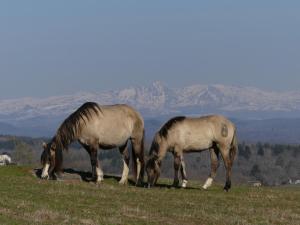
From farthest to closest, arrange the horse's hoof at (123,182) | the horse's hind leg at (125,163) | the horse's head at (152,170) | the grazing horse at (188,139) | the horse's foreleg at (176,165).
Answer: the horse's hind leg at (125,163) → the horse's hoof at (123,182) → the grazing horse at (188,139) → the horse's head at (152,170) → the horse's foreleg at (176,165)

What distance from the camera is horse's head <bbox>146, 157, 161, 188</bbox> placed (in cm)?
2930

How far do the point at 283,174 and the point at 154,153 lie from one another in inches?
5479

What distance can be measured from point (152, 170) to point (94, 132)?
2.88 metres

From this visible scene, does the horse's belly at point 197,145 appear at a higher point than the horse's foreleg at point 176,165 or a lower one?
higher

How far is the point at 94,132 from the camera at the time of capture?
2900cm

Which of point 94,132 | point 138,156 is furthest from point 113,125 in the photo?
point 138,156

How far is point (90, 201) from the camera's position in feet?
72.8

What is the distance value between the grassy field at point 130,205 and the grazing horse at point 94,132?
1.03 m

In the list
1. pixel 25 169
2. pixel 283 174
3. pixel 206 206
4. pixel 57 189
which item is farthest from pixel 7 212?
pixel 283 174

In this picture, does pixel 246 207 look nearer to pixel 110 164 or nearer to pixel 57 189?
pixel 57 189

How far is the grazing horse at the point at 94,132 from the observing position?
2880cm

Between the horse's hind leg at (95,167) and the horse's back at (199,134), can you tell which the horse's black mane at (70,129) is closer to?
the horse's hind leg at (95,167)

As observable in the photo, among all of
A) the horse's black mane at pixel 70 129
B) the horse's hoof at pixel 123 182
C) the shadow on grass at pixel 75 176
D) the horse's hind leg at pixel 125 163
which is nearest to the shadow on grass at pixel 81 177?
the shadow on grass at pixel 75 176

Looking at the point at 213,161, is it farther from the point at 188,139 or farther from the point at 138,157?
the point at 138,157
